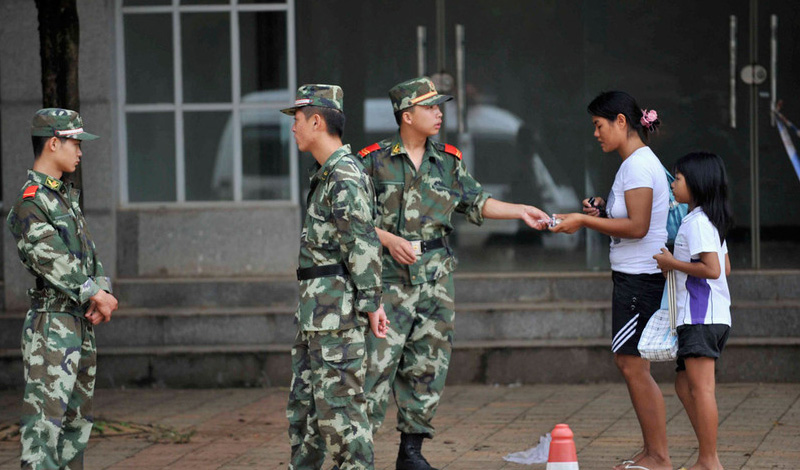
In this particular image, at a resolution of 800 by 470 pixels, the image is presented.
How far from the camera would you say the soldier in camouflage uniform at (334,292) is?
227 inches

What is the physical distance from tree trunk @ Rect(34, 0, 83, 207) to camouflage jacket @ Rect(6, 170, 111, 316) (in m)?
1.85

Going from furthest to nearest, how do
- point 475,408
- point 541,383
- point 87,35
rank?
point 87,35, point 541,383, point 475,408

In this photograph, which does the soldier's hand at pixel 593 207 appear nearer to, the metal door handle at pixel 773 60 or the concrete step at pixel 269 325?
the concrete step at pixel 269 325

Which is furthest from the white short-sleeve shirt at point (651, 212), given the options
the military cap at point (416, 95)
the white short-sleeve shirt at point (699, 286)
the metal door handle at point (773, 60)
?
the metal door handle at point (773, 60)

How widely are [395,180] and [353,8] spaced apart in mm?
4133

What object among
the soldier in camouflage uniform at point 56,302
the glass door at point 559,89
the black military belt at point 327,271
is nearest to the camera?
the black military belt at point 327,271

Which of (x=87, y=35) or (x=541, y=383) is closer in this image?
(x=541, y=383)

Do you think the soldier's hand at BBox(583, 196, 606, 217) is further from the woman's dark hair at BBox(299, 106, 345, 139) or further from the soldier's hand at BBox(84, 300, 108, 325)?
the soldier's hand at BBox(84, 300, 108, 325)

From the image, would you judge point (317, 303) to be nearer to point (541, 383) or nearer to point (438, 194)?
point (438, 194)

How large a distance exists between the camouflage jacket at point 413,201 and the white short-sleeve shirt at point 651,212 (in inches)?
35.3

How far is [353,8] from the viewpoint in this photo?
10555mm

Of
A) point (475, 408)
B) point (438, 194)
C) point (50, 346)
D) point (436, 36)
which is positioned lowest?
point (475, 408)

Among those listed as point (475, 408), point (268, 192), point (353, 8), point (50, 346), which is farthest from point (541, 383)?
point (50, 346)

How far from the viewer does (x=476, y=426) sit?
802cm
